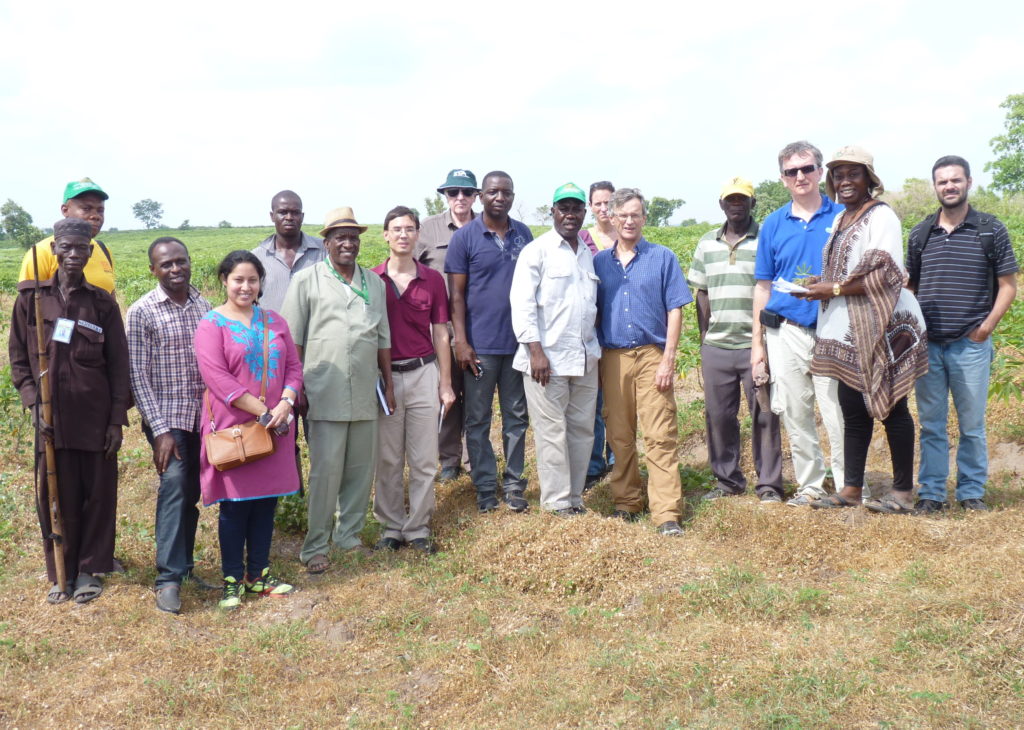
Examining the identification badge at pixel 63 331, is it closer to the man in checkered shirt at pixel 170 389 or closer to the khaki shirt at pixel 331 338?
the man in checkered shirt at pixel 170 389

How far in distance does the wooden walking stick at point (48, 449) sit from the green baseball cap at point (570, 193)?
9.68 feet

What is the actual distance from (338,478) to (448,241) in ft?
6.88

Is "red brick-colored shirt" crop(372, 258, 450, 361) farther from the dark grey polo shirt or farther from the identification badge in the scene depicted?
the identification badge

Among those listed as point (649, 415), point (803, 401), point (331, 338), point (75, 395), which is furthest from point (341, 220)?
point (803, 401)

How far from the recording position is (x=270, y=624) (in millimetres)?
4531

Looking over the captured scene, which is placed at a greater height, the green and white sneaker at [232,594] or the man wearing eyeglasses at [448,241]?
the man wearing eyeglasses at [448,241]

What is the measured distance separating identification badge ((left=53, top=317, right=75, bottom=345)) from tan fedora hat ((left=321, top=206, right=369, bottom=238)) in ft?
Result: 4.69

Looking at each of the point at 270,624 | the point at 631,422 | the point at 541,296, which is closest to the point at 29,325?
the point at 270,624

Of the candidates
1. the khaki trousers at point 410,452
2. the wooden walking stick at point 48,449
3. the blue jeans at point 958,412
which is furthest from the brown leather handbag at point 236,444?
the blue jeans at point 958,412

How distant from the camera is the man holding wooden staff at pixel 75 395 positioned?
4.48 metres

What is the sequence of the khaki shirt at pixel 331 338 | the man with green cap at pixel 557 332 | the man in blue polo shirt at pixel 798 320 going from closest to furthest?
the khaki shirt at pixel 331 338 < the man in blue polo shirt at pixel 798 320 < the man with green cap at pixel 557 332

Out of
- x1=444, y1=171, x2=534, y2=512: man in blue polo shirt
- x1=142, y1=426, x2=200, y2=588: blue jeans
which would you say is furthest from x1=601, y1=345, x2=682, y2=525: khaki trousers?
x1=142, y1=426, x2=200, y2=588: blue jeans

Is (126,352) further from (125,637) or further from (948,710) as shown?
(948,710)

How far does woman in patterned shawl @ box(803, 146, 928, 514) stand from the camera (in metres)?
4.70
